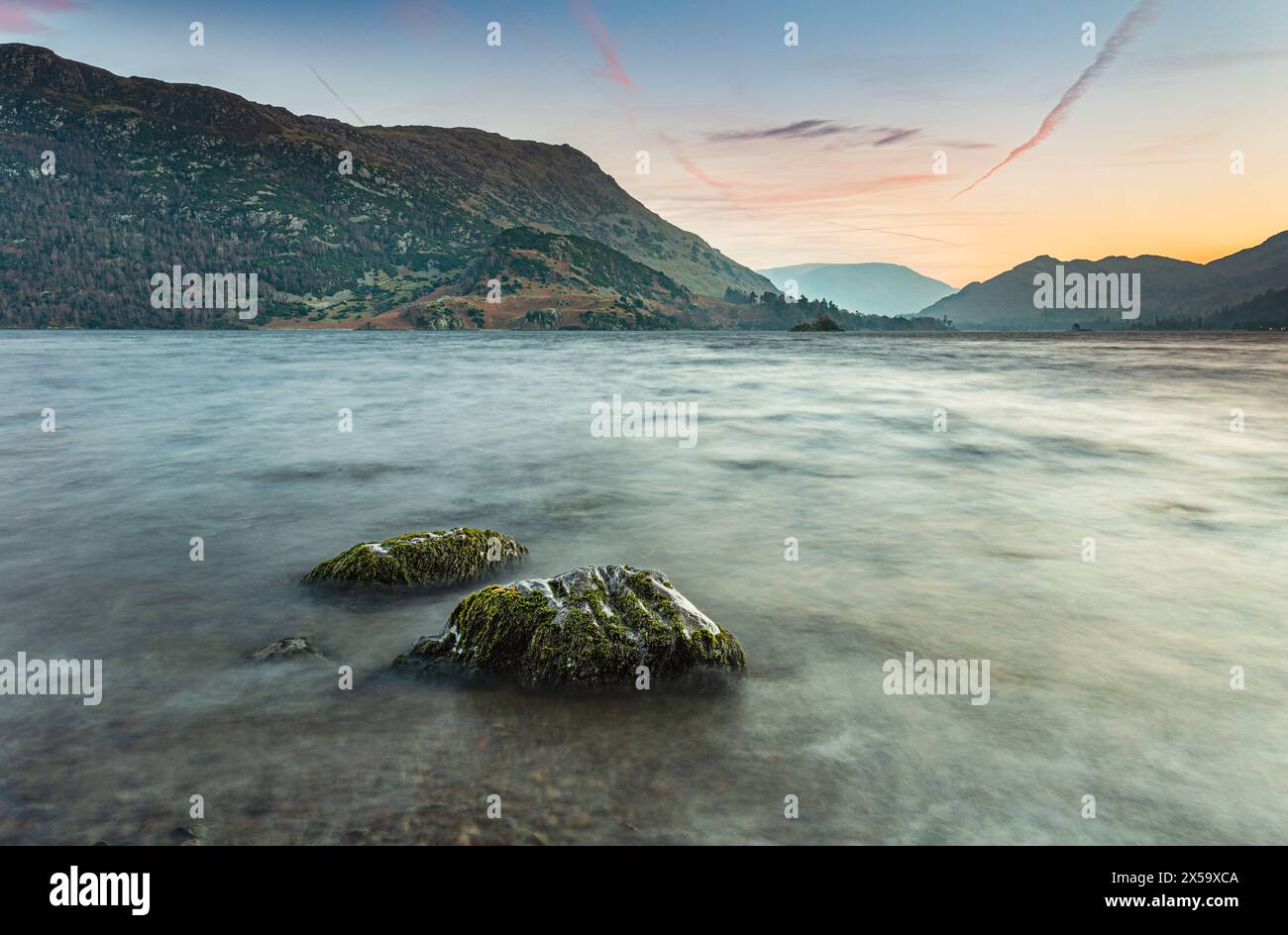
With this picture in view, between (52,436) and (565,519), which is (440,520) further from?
(52,436)

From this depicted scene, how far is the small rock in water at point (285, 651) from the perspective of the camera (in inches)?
335

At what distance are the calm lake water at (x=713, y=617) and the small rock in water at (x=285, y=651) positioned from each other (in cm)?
25

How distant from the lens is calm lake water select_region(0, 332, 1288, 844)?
19.2ft

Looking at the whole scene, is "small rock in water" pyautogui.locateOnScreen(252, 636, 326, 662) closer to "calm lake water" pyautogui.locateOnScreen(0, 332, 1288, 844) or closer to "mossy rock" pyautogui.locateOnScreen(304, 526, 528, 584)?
"calm lake water" pyautogui.locateOnScreen(0, 332, 1288, 844)

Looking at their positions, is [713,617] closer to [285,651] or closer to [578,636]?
[578,636]

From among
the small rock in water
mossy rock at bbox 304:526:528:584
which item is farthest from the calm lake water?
mossy rock at bbox 304:526:528:584

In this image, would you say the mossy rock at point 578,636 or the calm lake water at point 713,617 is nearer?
the calm lake water at point 713,617

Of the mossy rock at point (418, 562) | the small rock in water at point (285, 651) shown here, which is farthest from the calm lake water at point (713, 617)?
the mossy rock at point (418, 562)

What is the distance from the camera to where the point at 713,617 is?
34.0ft

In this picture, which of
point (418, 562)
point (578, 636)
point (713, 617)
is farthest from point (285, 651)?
point (713, 617)

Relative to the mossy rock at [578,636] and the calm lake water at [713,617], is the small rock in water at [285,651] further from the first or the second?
the mossy rock at [578,636]

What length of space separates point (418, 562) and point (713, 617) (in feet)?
15.3

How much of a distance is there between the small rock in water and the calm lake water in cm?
25
